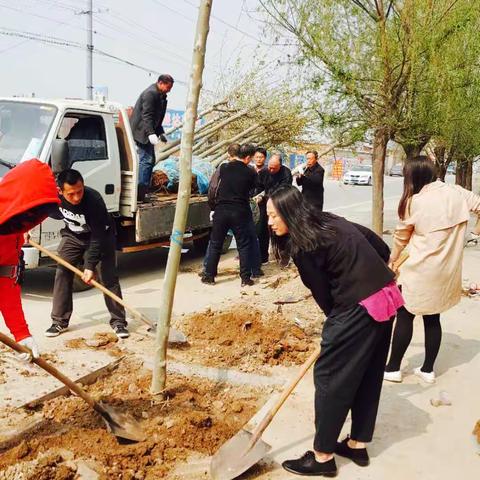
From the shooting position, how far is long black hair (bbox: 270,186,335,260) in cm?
289

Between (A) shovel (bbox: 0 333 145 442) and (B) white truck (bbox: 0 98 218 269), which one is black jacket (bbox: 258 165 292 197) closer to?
(B) white truck (bbox: 0 98 218 269)

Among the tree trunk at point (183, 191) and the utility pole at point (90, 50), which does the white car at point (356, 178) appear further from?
the tree trunk at point (183, 191)

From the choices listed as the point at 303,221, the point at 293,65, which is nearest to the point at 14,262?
the point at 303,221

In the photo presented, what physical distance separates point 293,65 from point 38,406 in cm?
509

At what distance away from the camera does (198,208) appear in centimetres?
912

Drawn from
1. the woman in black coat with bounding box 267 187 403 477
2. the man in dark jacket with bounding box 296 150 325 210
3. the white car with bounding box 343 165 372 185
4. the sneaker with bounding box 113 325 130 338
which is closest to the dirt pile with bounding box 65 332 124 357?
the sneaker with bounding box 113 325 130 338

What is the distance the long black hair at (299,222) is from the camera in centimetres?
289

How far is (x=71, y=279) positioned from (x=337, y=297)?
331 cm

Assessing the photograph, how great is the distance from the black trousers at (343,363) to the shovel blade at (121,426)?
1.12 meters

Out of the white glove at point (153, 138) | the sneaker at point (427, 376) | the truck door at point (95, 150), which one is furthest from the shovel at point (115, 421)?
the white glove at point (153, 138)

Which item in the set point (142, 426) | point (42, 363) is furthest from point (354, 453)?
point (42, 363)

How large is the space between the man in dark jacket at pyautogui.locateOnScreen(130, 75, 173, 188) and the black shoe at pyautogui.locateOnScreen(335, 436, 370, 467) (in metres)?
5.38

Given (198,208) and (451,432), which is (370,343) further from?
(198,208)

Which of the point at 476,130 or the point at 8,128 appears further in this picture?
the point at 476,130
